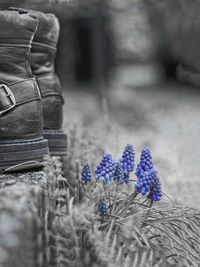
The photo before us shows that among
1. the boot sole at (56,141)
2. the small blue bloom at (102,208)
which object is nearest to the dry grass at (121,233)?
the small blue bloom at (102,208)

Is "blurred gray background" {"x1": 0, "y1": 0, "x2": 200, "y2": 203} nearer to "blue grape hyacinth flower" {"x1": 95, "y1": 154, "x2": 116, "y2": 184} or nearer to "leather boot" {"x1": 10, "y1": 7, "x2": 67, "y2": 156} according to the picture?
"leather boot" {"x1": 10, "y1": 7, "x2": 67, "y2": 156}

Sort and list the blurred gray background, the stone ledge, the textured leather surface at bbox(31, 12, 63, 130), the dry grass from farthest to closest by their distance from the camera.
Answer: the blurred gray background
the textured leather surface at bbox(31, 12, 63, 130)
the dry grass
the stone ledge

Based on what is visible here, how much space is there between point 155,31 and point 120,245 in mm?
6195

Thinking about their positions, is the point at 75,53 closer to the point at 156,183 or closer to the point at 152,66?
the point at 152,66

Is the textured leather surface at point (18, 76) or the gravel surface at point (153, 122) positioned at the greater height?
the textured leather surface at point (18, 76)

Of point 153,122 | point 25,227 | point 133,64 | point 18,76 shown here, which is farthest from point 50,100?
point 133,64

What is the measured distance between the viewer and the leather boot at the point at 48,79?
2.09 meters

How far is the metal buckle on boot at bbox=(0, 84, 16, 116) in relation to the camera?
167cm

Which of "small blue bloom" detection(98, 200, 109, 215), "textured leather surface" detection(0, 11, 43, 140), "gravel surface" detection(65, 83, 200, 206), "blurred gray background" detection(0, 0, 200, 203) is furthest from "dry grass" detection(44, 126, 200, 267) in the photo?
"blurred gray background" detection(0, 0, 200, 203)

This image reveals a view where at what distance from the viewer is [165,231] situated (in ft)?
5.29

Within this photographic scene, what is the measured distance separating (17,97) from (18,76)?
2.5 inches

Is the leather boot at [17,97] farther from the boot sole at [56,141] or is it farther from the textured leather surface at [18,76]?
the boot sole at [56,141]

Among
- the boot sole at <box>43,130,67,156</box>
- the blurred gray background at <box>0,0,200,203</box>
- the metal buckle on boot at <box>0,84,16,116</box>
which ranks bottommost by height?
the blurred gray background at <box>0,0,200,203</box>

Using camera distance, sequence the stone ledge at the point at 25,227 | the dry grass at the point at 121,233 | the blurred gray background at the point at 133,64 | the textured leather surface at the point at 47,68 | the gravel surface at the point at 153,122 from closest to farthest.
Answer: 1. the stone ledge at the point at 25,227
2. the dry grass at the point at 121,233
3. the textured leather surface at the point at 47,68
4. the gravel surface at the point at 153,122
5. the blurred gray background at the point at 133,64
